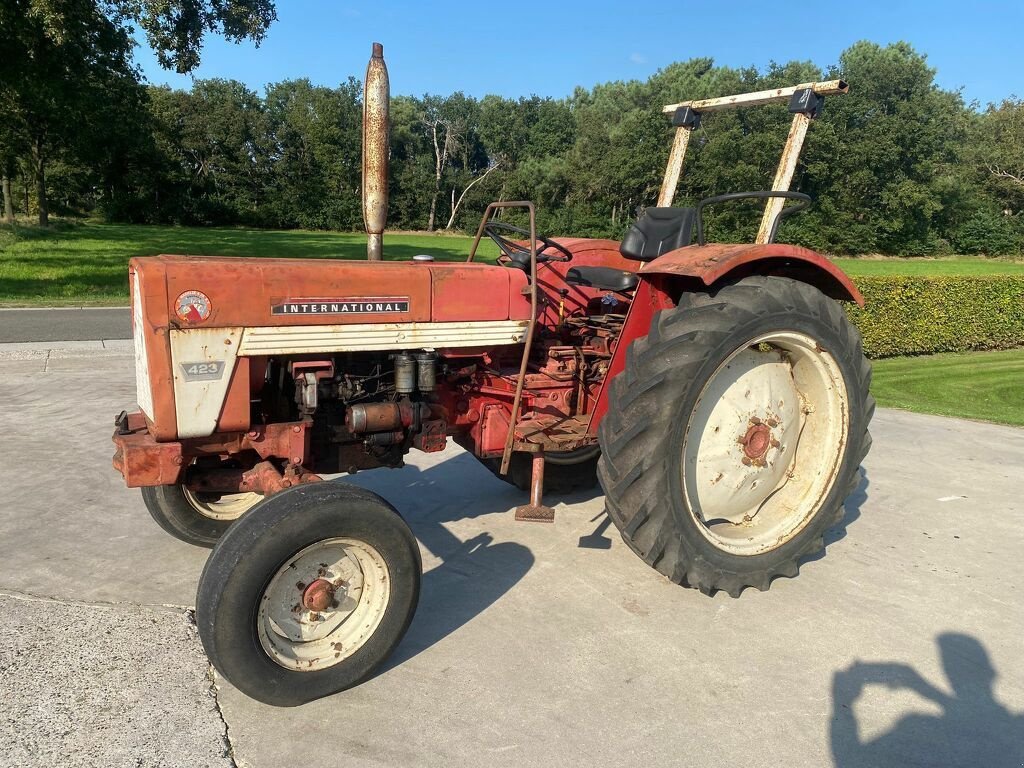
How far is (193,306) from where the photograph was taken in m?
2.61

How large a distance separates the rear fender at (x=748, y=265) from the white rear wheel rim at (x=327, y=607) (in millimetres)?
1691

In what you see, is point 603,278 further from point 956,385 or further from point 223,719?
point 956,385

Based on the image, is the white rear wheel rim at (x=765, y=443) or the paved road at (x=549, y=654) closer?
the paved road at (x=549, y=654)

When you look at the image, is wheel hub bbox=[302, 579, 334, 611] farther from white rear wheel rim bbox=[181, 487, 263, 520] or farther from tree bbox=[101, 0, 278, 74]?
tree bbox=[101, 0, 278, 74]

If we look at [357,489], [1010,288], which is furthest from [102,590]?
[1010,288]

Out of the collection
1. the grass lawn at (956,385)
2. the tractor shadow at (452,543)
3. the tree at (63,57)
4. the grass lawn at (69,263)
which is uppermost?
the tree at (63,57)

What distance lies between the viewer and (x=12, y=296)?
12203mm

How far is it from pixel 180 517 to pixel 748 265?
290 centimetres

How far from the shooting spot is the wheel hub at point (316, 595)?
2.50 metres

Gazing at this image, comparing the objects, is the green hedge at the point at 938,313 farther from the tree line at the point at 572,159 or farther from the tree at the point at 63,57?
the tree line at the point at 572,159

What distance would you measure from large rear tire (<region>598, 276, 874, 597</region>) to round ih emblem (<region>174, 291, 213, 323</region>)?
1593mm

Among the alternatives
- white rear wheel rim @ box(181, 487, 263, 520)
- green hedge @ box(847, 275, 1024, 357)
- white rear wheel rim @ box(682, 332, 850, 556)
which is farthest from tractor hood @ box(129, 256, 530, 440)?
green hedge @ box(847, 275, 1024, 357)

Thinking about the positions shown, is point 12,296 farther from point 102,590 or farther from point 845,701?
point 845,701

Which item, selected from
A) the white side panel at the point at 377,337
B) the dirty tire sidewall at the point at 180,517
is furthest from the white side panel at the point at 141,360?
the dirty tire sidewall at the point at 180,517
